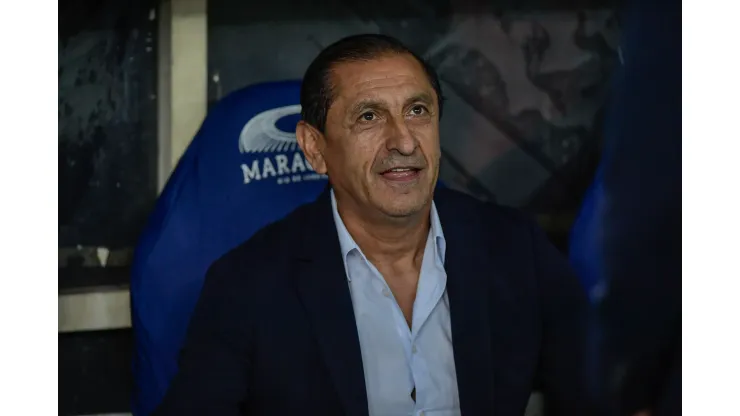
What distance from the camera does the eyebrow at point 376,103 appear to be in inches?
47.6

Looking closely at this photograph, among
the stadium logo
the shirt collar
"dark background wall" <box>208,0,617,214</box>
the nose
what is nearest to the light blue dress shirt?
the shirt collar

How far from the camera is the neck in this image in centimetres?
128

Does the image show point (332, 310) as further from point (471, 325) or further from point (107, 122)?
point (107, 122)

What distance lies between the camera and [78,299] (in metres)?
1.47


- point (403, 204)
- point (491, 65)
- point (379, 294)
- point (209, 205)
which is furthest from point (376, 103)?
point (491, 65)

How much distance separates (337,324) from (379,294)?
0.09 meters

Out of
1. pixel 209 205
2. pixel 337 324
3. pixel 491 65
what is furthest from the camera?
pixel 491 65

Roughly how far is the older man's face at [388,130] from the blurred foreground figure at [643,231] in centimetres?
31

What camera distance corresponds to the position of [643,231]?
1.30 metres

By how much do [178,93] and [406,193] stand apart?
56 cm

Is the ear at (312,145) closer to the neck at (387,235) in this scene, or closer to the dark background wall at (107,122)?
the neck at (387,235)

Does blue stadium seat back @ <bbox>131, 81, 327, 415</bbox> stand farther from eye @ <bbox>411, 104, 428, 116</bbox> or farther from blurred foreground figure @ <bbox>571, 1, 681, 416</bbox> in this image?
blurred foreground figure @ <bbox>571, 1, 681, 416</bbox>

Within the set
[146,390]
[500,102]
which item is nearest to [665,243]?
[500,102]

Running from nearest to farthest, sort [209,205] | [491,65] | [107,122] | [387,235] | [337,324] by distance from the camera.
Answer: [337,324], [387,235], [209,205], [107,122], [491,65]
